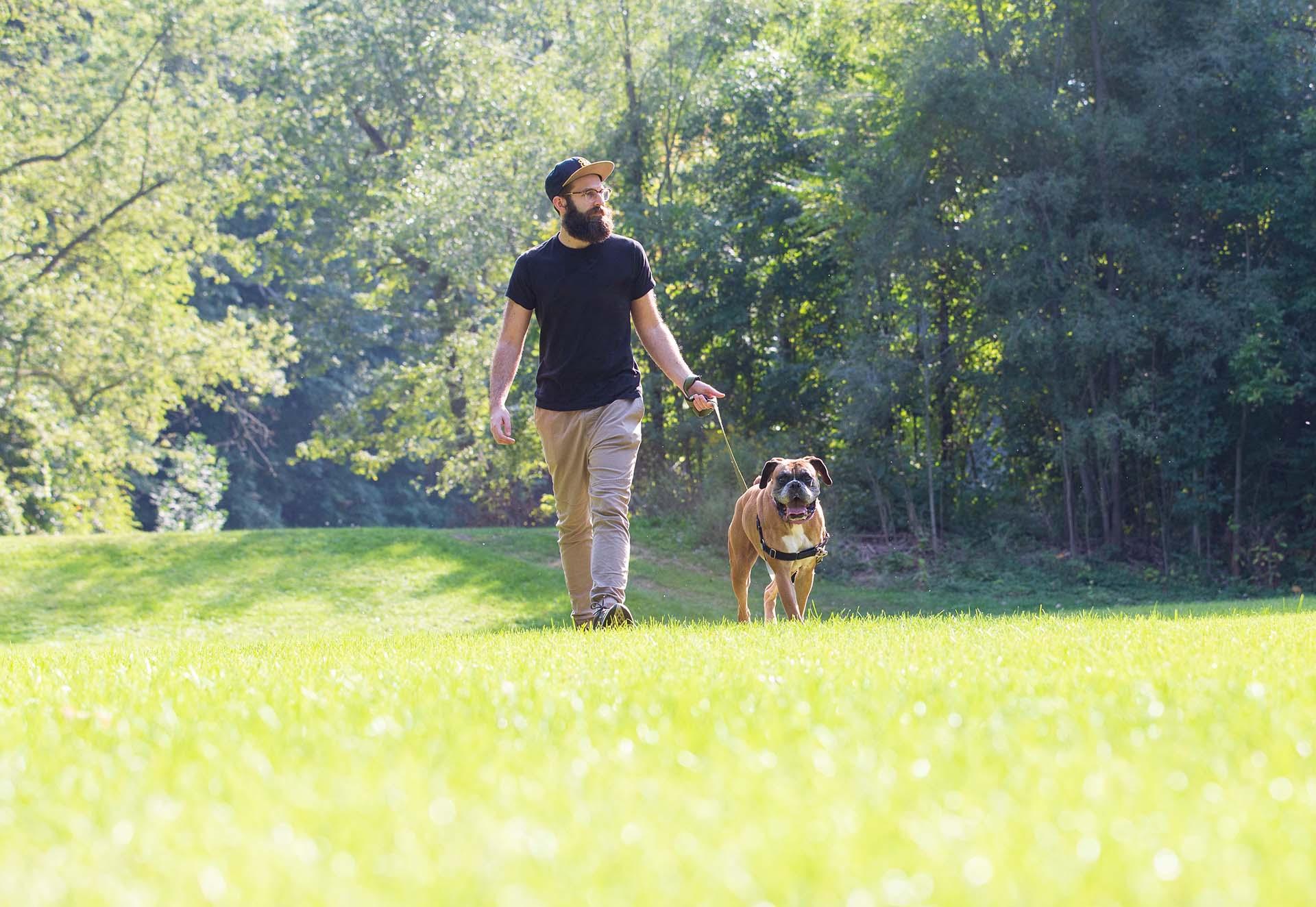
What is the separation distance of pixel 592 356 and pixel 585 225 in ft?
2.58

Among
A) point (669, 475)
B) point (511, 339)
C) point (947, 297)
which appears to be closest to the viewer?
point (511, 339)

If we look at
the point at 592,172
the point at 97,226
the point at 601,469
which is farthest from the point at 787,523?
the point at 97,226

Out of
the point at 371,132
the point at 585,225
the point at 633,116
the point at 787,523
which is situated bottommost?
the point at 787,523

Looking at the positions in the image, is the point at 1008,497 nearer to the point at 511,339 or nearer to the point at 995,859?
the point at 511,339

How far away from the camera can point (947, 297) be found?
20.4m

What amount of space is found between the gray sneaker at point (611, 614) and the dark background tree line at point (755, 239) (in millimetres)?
11202

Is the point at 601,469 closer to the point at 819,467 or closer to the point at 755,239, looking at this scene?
the point at 819,467

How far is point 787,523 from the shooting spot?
30.7 feet

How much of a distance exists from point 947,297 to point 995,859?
61.9 feet

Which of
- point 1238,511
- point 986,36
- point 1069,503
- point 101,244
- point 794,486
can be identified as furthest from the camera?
point 101,244

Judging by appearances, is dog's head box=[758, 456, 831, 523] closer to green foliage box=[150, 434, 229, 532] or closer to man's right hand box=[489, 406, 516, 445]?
man's right hand box=[489, 406, 516, 445]

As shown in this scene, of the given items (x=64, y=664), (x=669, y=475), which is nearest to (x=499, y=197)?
(x=669, y=475)

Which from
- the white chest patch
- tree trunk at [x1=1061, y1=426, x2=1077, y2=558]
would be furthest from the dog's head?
tree trunk at [x1=1061, y1=426, x2=1077, y2=558]

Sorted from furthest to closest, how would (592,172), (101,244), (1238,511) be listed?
(101,244), (1238,511), (592,172)
